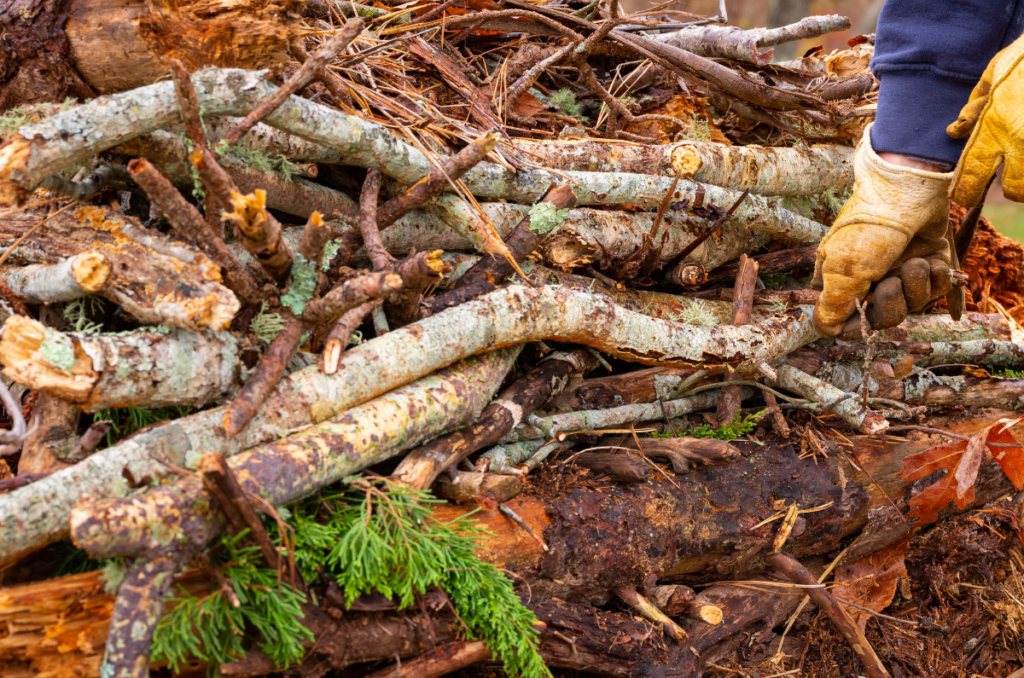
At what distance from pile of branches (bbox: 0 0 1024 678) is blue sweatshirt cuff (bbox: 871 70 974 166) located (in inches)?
27.1

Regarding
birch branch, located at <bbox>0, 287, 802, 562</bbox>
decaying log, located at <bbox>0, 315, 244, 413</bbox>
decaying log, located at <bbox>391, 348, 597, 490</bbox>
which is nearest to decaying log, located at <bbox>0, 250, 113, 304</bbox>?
decaying log, located at <bbox>0, 315, 244, 413</bbox>

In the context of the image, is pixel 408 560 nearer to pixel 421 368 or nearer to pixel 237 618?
pixel 237 618

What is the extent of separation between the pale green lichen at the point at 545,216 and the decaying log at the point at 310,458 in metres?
0.45

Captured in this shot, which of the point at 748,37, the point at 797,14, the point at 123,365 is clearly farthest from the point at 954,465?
the point at 797,14

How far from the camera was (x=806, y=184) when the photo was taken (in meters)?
3.28

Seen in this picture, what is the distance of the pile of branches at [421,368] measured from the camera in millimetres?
1521

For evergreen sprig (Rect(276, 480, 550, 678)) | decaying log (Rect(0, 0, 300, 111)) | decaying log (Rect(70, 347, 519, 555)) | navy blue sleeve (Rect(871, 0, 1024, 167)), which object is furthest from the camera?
navy blue sleeve (Rect(871, 0, 1024, 167))

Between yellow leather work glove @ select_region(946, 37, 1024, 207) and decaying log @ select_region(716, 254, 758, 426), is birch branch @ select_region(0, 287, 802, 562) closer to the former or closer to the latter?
decaying log @ select_region(716, 254, 758, 426)

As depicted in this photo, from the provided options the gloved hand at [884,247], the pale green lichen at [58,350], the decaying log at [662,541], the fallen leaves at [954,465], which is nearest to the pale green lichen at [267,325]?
the pale green lichen at [58,350]

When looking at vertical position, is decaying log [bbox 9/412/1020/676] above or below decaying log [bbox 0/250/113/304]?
below

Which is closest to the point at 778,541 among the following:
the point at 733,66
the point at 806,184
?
the point at 806,184

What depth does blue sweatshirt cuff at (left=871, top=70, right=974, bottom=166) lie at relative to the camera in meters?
2.23

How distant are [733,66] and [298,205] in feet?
8.12

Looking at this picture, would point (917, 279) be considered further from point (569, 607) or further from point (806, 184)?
point (569, 607)
